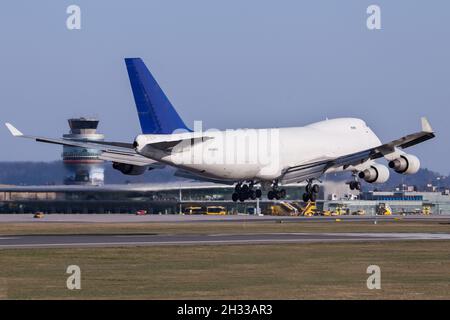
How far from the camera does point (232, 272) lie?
4897 centimetres

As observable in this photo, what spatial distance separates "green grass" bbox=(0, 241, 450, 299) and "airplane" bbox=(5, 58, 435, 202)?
36.4ft

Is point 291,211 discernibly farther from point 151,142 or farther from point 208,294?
point 208,294

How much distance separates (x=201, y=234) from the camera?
270 ft

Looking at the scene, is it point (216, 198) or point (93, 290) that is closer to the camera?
point (93, 290)

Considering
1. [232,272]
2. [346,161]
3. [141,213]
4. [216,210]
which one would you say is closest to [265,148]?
[346,161]

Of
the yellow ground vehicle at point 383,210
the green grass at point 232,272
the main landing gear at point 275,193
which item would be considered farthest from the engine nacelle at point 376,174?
the yellow ground vehicle at point 383,210

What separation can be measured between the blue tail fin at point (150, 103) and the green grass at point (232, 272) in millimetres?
12468

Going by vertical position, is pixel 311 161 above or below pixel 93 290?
above

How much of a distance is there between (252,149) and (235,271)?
101 feet

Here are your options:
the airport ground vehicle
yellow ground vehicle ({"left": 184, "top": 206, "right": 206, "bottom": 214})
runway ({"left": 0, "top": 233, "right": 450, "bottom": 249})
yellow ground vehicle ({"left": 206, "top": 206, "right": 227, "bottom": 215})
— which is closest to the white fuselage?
runway ({"left": 0, "top": 233, "right": 450, "bottom": 249})

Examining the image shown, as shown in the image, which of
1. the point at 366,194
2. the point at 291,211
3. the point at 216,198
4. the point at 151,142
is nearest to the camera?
the point at 151,142
